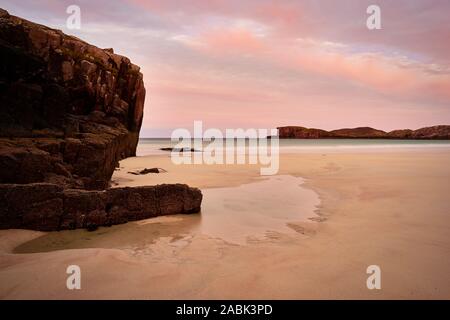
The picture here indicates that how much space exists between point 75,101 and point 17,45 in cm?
349

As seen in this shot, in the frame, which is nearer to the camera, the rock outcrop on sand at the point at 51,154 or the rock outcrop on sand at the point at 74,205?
the rock outcrop on sand at the point at 74,205

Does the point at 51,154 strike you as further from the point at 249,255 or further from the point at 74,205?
the point at 249,255

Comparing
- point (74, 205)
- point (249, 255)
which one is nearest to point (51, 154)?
point (74, 205)

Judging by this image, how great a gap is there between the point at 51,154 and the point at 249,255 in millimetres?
5931

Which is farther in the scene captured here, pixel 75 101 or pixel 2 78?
pixel 75 101

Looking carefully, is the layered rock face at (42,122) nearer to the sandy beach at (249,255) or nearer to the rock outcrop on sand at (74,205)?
the rock outcrop on sand at (74,205)

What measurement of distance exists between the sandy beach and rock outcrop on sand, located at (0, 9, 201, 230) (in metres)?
0.38

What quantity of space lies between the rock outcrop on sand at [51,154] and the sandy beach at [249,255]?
379 mm

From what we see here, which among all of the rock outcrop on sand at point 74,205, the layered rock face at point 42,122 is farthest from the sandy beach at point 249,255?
the layered rock face at point 42,122

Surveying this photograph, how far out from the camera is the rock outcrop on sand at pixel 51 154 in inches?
240

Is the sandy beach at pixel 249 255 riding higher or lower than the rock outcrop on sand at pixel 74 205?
lower
